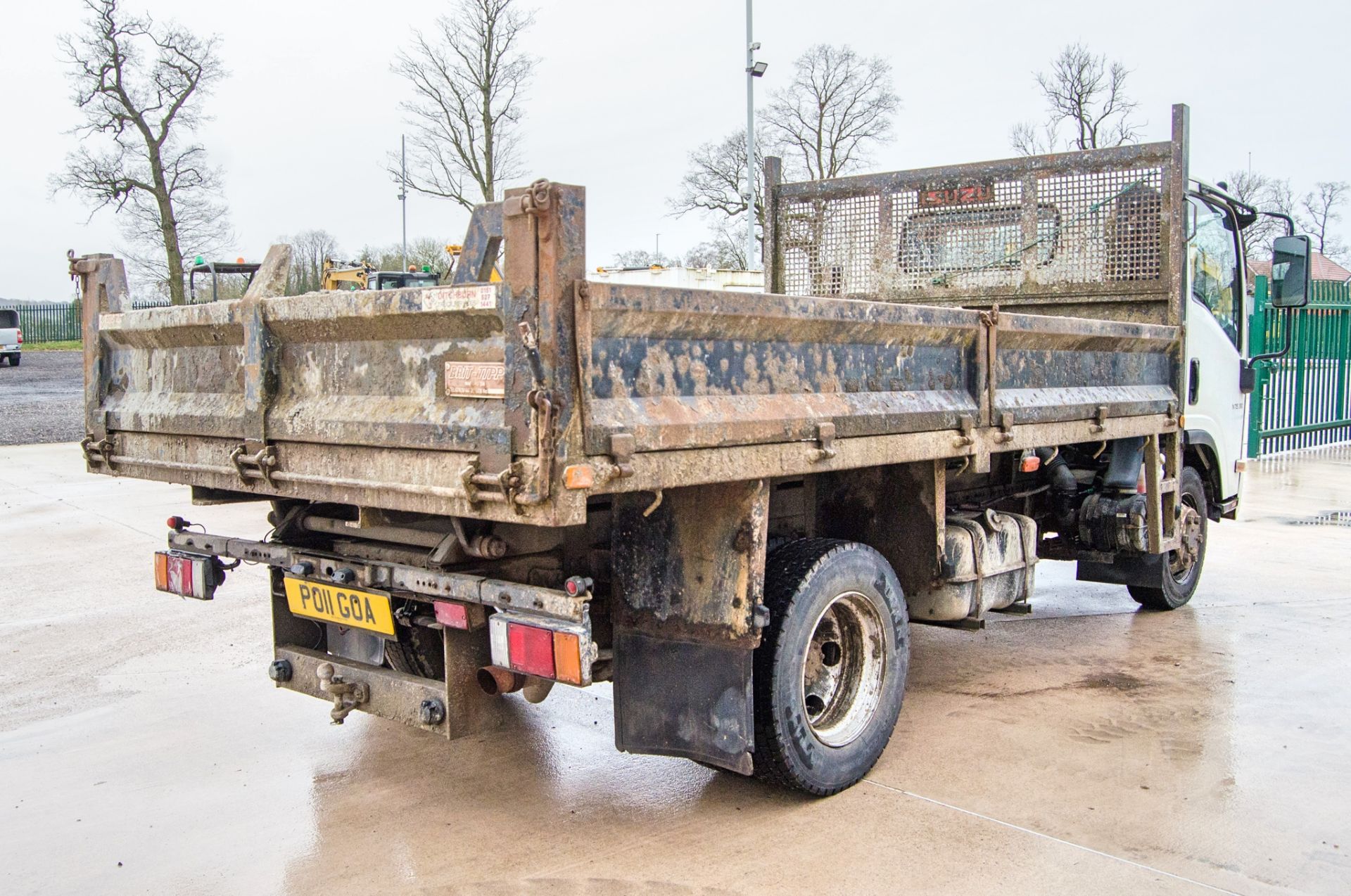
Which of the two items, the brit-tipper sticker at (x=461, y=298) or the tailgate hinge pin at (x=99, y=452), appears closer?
the brit-tipper sticker at (x=461, y=298)

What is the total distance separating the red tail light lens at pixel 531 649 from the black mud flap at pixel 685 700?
1.57 feet

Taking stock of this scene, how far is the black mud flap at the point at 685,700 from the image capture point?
3.53 m

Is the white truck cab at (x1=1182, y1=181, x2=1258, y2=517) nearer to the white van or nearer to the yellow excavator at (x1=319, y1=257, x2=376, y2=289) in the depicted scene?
the yellow excavator at (x1=319, y1=257, x2=376, y2=289)

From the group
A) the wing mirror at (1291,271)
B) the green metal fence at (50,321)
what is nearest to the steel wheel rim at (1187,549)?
the wing mirror at (1291,271)

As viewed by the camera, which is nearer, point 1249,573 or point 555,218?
point 555,218

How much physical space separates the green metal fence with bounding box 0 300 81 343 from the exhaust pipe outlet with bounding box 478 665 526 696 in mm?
38874

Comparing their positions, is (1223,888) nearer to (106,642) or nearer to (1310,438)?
(106,642)

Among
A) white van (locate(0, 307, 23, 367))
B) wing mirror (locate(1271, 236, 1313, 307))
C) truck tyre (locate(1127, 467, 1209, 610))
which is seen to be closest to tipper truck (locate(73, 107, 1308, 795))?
truck tyre (locate(1127, 467, 1209, 610))

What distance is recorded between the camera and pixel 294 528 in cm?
426

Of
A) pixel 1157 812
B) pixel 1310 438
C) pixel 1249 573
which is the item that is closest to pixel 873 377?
pixel 1157 812

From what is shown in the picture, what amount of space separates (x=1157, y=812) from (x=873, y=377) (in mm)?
1754

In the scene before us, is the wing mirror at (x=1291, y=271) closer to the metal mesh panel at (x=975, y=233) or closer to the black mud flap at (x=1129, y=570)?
the metal mesh panel at (x=975, y=233)

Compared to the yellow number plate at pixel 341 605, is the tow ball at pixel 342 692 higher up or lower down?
lower down

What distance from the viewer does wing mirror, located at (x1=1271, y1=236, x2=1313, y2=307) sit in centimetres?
645
